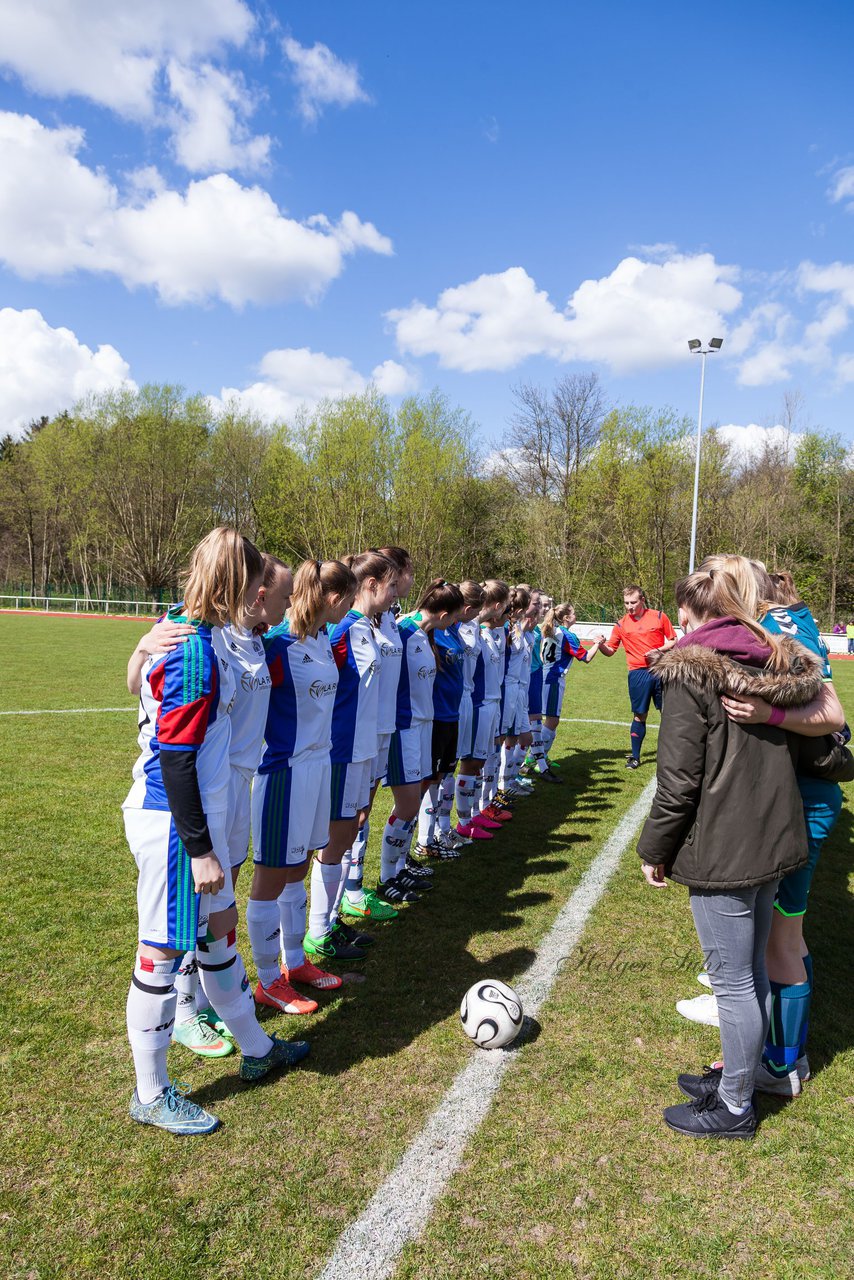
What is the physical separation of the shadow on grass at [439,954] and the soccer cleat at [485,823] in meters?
0.09

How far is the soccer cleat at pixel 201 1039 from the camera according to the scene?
327cm

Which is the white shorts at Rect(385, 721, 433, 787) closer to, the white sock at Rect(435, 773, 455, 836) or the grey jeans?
the white sock at Rect(435, 773, 455, 836)

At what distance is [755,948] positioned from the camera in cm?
285

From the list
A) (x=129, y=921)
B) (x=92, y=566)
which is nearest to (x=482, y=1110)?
(x=129, y=921)

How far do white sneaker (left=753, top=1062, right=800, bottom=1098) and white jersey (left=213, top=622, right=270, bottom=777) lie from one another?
243 centimetres

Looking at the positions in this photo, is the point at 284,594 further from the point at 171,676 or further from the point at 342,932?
the point at 342,932

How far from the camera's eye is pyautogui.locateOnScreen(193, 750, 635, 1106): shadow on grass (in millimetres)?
3367

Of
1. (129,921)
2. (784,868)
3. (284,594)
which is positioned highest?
(284,594)

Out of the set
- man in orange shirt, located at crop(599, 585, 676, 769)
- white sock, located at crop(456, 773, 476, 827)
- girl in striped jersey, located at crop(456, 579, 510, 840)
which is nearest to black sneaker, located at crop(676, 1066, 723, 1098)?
girl in striped jersey, located at crop(456, 579, 510, 840)

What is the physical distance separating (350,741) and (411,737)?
873 millimetres

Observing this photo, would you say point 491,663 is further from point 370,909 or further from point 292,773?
point 292,773

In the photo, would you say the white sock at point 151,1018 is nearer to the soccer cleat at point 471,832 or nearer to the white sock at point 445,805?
the white sock at point 445,805

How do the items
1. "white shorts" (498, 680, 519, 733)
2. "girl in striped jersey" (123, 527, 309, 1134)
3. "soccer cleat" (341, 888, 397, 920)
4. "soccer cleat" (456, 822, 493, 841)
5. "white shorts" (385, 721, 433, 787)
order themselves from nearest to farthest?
"girl in striped jersey" (123, 527, 309, 1134) → "soccer cleat" (341, 888, 397, 920) → "white shorts" (385, 721, 433, 787) → "soccer cleat" (456, 822, 493, 841) → "white shorts" (498, 680, 519, 733)

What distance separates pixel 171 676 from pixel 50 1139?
5.64 ft
